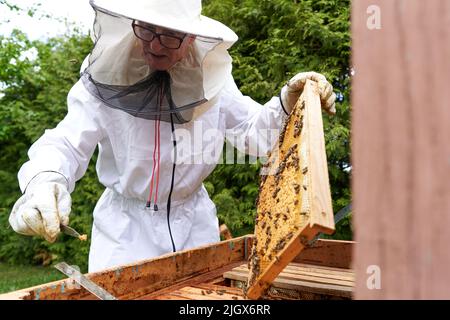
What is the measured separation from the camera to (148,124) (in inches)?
87.0

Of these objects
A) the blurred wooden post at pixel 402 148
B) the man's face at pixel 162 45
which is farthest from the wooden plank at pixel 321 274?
the blurred wooden post at pixel 402 148

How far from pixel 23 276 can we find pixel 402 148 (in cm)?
633

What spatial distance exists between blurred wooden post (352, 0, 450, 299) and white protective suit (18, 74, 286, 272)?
1.65m

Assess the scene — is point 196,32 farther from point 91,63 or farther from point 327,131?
point 327,131

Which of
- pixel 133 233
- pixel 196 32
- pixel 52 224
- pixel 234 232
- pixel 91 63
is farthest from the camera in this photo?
pixel 234 232

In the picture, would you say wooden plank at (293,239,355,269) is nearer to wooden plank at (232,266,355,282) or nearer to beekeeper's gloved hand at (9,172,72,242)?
wooden plank at (232,266,355,282)

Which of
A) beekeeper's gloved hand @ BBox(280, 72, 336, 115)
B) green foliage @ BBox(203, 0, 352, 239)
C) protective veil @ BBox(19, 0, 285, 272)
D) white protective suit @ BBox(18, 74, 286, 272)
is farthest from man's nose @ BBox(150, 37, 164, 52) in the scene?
green foliage @ BBox(203, 0, 352, 239)

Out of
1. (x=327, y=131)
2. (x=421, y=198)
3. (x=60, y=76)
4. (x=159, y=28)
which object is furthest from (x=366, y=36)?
(x=60, y=76)

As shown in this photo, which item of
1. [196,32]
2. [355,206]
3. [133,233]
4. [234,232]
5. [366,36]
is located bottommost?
[234,232]

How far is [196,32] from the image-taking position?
179 cm

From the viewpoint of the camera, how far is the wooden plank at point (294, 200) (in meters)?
1.09

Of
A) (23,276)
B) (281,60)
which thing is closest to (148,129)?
(281,60)

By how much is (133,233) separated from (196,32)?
1046mm

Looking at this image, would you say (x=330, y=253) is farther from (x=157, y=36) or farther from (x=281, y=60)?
(x=281, y=60)
